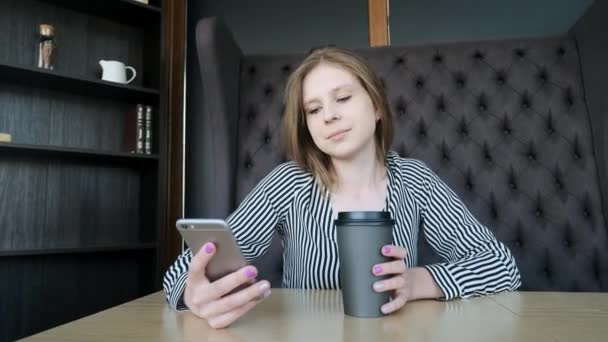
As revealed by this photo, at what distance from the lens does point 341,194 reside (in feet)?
3.31

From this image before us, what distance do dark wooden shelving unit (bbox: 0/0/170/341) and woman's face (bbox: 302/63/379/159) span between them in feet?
5.15

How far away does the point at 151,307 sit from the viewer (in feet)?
2.20

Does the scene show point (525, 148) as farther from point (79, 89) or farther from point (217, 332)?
point (79, 89)

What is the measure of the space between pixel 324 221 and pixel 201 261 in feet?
1.59

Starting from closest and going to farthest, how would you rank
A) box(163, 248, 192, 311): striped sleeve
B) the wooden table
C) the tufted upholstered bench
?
the wooden table
box(163, 248, 192, 311): striped sleeve
the tufted upholstered bench

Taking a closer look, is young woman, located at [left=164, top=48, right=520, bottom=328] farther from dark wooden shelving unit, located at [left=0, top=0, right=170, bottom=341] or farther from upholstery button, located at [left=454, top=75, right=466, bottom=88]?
dark wooden shelving unit, located at [left=0, top=0, right=170, bottom=341]

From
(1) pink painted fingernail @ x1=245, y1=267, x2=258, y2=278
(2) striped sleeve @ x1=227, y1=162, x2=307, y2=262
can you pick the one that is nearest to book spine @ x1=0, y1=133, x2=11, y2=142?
(2) striped sleeve @ x1=227, y1=162, x2=307, y2=262

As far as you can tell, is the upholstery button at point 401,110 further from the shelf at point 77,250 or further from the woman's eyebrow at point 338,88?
the shelf at point 77,250

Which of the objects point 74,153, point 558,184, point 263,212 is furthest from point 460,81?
point 74,153

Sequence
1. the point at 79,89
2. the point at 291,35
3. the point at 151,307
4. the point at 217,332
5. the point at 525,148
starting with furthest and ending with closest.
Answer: the point at 291,35, the point at 79,89, the point at 525,148, the point at 151,307, the point at 217,332

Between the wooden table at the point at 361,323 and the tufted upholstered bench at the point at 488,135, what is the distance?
0.81m

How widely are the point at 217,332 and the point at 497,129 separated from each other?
1276mm

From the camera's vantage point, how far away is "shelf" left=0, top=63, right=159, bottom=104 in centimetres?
198

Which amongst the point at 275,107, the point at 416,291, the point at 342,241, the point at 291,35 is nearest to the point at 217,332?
the point at 342,241
